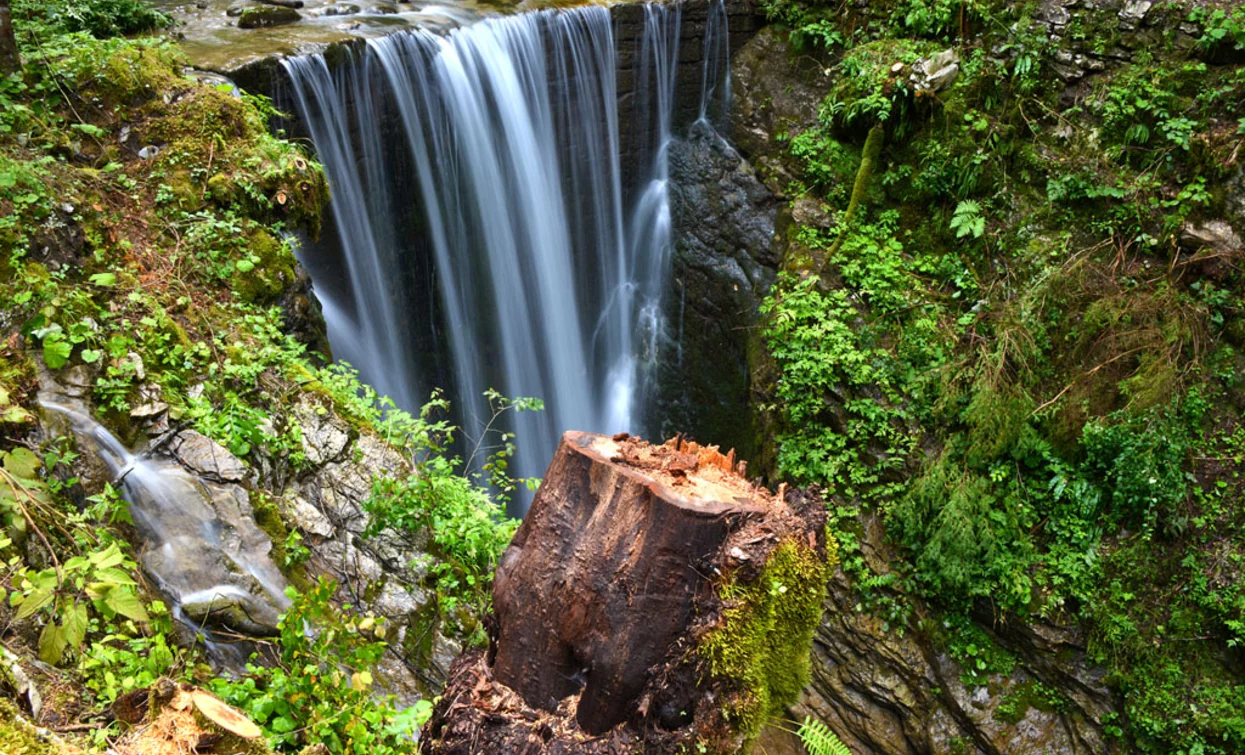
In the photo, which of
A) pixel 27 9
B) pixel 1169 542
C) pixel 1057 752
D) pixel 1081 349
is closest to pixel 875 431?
pixel 1081 349

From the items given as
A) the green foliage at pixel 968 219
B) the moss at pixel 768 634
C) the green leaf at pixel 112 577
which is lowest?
the green foliage at pixel 968 219

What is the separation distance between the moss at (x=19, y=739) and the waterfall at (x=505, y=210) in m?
5.81

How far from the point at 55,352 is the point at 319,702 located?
194cm

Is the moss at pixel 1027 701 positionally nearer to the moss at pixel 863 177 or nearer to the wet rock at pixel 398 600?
the moss at pixel 863 177

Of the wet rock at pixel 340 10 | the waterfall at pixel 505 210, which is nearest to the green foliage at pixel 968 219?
the waterfall at pixel 505 210

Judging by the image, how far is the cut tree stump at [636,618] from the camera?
2031mm

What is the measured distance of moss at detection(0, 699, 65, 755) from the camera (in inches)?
56.7

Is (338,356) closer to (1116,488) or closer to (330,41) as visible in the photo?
(330,41)

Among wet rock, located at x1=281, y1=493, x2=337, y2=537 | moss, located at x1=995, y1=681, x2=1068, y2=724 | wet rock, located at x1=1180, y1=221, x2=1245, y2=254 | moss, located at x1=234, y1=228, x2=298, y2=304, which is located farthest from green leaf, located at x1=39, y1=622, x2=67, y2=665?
wet rock, located at x1=1180, y1=221, x2=1245, y2=254

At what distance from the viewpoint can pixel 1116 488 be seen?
5.95 m

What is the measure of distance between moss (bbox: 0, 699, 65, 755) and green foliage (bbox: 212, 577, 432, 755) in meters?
0.81

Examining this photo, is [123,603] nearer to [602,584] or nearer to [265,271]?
[602,584]

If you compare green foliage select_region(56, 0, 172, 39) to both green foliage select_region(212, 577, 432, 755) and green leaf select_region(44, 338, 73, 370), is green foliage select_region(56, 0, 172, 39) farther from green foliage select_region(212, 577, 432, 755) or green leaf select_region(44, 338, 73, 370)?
green foliage select_region(212, 577, 432, 755)

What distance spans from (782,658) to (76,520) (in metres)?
2.58
